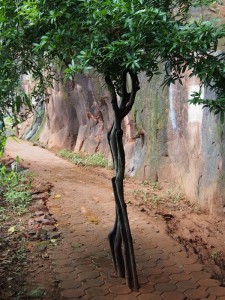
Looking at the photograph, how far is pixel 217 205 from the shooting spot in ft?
24.4

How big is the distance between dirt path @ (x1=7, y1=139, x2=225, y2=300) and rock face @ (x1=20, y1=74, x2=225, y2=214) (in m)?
1.77

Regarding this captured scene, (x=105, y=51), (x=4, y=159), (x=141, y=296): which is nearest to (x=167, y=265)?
(x=141, y=296)

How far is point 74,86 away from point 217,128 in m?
11.1

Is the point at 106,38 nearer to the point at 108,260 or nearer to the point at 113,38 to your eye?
the point at 113,38

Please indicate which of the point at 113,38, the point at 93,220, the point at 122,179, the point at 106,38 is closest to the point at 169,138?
the point at 93,220

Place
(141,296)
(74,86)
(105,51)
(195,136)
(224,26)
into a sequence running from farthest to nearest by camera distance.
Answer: (74,86), (195,136), (141,296), (105,51), (224,26)

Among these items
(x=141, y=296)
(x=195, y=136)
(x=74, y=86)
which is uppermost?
(x=74, y=86)

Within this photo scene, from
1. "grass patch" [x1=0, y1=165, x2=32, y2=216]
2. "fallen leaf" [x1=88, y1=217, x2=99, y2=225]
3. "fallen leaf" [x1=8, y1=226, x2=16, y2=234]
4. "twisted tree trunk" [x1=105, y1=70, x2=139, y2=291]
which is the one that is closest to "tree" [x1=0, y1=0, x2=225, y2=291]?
"twisted tree trunk" [x1=105, y1=70, x2=139, y2=291]

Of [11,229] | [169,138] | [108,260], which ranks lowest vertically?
[108,260]

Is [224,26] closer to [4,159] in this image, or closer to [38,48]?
[38,48]

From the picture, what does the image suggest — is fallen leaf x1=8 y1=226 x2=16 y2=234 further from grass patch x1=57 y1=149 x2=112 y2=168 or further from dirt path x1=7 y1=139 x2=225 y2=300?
grass patch x1=57 y1=149 x2=112 y2=168

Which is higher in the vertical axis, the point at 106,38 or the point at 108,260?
the point at 106,38

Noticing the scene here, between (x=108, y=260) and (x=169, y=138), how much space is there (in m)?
5.72

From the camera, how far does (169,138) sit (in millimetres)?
10023
